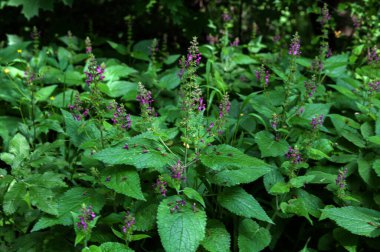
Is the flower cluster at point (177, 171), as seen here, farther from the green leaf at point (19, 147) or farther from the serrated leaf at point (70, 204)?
the green leaf at point (19, 147)

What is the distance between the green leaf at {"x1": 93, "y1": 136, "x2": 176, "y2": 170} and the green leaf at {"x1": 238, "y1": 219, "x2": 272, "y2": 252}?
66 centimetres

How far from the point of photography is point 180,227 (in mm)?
2463

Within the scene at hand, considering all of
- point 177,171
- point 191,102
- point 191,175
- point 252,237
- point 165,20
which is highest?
point 191,102

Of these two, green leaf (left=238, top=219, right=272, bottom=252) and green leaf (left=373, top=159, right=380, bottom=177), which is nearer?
green leaf (left=238, top=219, right=272, bottom=252)

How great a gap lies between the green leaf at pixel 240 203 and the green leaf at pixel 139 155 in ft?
1.37

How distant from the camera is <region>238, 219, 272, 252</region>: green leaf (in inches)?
108

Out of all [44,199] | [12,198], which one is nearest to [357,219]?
[44,199]

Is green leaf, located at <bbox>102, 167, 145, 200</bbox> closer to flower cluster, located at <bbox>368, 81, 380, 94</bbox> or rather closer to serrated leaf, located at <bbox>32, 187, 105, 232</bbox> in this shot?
serrated leaf, located at <bbox>32, 187, 105, 232</bbox>

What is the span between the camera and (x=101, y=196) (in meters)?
2.79

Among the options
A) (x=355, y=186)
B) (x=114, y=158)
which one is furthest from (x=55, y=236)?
(x=355, y=186)

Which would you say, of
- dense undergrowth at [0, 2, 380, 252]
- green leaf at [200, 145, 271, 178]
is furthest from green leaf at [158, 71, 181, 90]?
green leaf at [200, 145, 271, 178]

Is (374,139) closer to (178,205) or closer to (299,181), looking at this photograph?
(299,181)

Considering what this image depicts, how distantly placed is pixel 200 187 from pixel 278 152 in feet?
1.94

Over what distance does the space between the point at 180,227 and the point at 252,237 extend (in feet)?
1.91
